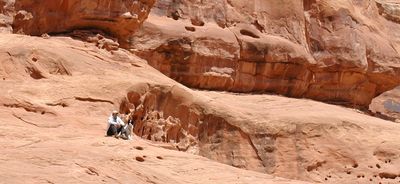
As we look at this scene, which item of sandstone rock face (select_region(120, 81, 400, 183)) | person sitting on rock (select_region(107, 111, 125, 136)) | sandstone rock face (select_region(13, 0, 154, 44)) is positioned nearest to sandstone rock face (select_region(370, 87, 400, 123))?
sandstone rock face (select_region(120, 81, 400, 183))

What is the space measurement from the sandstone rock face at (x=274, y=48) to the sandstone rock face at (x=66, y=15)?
2.05 meters

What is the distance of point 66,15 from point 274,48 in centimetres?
918

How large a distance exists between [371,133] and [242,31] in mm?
7080

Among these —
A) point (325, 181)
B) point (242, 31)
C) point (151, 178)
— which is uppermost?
point (242, 31)

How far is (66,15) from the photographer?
918 inches

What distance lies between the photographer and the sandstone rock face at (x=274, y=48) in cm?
2681

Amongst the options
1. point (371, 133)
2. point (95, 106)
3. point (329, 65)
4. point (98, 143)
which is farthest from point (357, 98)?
point (98, 143)

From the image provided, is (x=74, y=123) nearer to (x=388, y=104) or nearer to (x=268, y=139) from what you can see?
(x=268, y=139)

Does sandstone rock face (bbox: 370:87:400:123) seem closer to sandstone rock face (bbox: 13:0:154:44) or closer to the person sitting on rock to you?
sandstone rock face (bbox: 13:0:154:44)

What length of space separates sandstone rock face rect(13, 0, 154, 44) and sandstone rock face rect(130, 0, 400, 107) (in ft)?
6.72

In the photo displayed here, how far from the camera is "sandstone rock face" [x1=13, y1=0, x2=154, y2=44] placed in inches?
910

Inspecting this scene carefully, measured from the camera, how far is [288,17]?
30438 mm

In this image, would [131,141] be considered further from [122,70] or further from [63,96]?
[122,70]

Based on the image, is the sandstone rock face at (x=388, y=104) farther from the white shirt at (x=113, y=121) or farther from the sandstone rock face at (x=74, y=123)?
the white shirt at (x=113, y=121)
